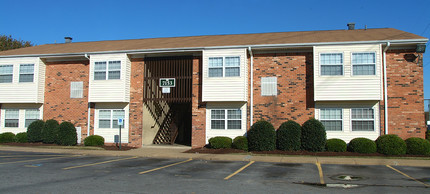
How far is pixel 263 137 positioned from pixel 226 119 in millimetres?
2587

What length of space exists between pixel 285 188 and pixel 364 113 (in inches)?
430

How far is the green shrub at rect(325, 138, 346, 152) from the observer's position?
1722 cm

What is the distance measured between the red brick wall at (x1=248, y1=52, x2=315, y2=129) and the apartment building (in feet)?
0.17

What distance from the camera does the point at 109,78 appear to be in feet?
67.9

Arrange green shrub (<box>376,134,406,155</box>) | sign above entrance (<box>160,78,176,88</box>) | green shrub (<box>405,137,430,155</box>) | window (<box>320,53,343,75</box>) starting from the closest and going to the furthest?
green shrub (<box>405,137,430,155</box>) → green shrub (<box>376,134,406,155</box>) → window (<box>320,53,343,75</box>) → sign above entrance (<box>160,78,176,88</box>)

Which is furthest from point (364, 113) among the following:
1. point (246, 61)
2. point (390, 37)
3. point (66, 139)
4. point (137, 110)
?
point (66, 139)

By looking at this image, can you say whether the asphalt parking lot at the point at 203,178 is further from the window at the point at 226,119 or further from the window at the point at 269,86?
the window at the point at 269,86

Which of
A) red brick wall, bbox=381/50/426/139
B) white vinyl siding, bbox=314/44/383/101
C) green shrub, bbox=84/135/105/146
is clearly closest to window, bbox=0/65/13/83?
green shrub, bbox=84/135/105/146

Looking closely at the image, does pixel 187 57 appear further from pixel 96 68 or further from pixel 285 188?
pixel 285 188

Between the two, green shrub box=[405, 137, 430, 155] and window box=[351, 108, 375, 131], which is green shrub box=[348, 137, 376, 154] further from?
green shrub box=[405, 137, 430, 155]

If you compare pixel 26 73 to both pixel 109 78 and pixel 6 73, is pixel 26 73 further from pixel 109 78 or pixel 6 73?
pixel 109 78

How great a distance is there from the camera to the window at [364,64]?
17.6 meters

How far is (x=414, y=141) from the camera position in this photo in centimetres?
1641

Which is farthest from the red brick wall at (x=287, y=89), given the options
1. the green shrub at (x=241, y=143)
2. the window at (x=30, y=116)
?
the window at (x=30, y=116)
